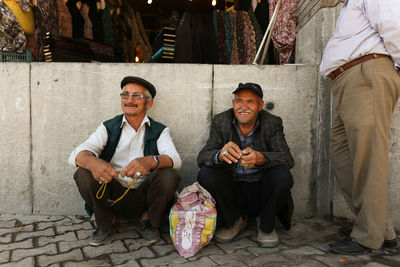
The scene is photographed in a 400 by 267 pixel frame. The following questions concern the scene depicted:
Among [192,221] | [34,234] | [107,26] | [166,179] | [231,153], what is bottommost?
[34,234]

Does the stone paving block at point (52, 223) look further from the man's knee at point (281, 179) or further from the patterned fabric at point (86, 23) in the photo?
the patterned fabric at point (86, 23)

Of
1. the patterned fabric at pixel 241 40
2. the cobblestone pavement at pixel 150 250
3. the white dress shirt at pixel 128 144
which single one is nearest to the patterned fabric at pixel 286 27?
the patterned fabric at pixel 241 40

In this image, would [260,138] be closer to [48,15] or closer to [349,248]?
[349,248]

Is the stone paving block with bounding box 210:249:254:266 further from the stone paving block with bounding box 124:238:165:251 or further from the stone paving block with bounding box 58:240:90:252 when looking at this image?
the stone paving block with bounding box 58:240:90:252

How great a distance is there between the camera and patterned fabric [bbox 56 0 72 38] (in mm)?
4801

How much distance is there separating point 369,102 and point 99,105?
2537mm

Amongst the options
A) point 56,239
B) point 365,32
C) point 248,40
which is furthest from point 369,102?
point 56,239

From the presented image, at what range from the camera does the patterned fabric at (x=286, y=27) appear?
3.81 metres

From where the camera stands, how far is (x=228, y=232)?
2707 mm

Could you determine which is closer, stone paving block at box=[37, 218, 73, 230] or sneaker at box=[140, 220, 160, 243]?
sneaker at box=[140, 220, 160, 243]

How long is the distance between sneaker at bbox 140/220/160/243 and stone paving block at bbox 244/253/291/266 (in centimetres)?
82

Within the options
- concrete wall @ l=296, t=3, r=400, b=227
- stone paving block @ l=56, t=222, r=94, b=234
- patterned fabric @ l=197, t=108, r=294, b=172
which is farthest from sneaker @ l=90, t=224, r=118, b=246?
concrete wall @ l=296, t=3, r=400, b=227

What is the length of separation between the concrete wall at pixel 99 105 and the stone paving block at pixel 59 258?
1068mm

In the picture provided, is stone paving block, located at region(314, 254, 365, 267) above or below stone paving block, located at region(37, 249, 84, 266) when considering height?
above
